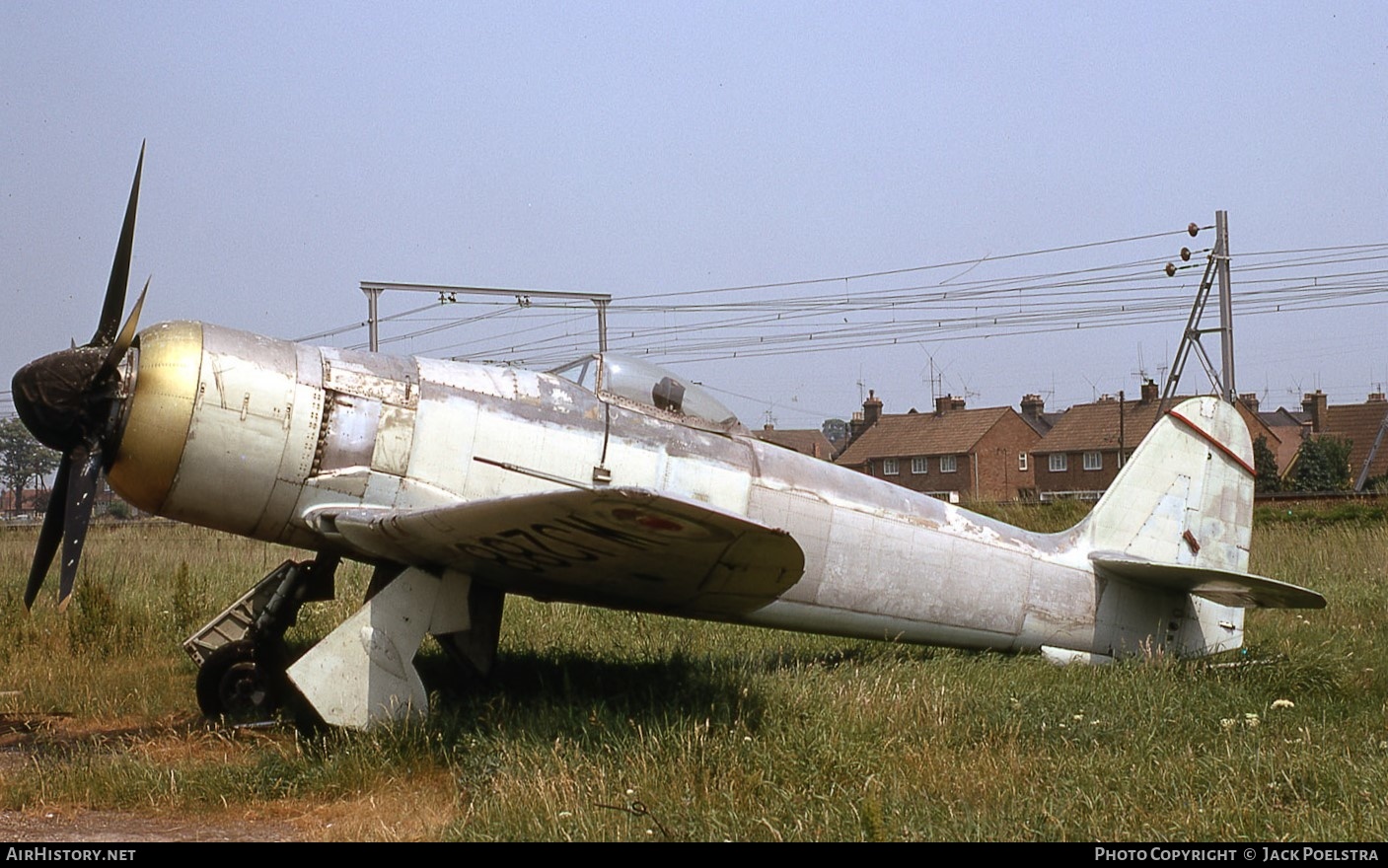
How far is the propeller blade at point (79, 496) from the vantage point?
5746 millimetres

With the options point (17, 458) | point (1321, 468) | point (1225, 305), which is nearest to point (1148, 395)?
point (1321, 468)

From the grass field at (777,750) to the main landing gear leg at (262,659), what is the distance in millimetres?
251

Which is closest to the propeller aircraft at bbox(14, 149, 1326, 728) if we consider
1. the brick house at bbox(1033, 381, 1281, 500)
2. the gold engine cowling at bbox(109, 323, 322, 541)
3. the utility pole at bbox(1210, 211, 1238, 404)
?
the gold engine cowling at bbox(109, 323, 322, 541)

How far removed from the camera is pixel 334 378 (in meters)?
5.91

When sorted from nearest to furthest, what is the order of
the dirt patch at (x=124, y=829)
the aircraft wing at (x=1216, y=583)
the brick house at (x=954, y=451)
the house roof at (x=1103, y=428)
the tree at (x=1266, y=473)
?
the dirt patch at (x=124, y=829) → the aircraft wing at (x=1216, y=583) → the tree at (x=1266, y=473) → the house roof at (x=1103, y=428) → the brick house at (x=954, y=451)

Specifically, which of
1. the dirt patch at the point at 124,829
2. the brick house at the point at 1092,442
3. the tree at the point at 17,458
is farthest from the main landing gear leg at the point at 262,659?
the tree at the point at 17,458

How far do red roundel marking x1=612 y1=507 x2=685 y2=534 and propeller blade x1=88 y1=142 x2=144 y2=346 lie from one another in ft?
10.2

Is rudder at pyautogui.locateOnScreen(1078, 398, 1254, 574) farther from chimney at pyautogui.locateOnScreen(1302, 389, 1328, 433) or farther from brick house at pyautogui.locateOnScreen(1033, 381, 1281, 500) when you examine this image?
chimney at pyautogui.locateOnScreen(1302, 389, 1328, 433)

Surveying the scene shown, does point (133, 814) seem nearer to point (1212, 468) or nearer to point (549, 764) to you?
point (549, 764)

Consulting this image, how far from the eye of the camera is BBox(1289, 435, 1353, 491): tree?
134 feet

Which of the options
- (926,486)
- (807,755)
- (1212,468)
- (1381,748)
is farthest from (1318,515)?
(926,486)

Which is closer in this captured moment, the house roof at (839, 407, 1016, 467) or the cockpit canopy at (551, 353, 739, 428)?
the cockpit canopy at (551, 353, 739, 428)

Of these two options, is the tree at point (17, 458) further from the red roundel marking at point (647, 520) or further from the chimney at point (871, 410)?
the red roundel marking at point (647, 520)

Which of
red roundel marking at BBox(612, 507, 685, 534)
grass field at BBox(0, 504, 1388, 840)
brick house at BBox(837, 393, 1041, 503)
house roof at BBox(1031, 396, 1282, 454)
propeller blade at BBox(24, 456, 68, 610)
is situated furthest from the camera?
brick house at BBox(837, 393, 1041, 503)
